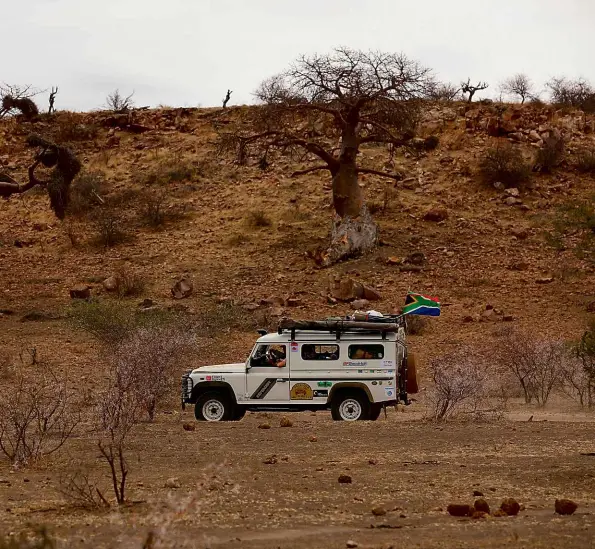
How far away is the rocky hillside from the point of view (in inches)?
1078

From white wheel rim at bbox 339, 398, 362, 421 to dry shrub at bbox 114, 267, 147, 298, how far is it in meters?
13.2

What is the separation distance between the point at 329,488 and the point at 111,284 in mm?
20994

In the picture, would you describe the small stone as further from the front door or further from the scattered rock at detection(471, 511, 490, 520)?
the front door

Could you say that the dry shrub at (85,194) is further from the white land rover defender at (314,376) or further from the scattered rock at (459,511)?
the scattered rock at (459,511)

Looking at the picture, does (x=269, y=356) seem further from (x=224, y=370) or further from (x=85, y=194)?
(x=85, y=194)

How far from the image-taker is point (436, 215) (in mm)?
33375

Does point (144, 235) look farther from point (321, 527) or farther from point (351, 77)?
point (321, 527)

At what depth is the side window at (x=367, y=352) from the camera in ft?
54.7

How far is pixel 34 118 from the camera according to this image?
4638 centimetres

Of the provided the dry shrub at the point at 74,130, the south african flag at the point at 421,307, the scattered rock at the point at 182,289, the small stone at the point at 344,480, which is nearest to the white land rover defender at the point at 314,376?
the south african flag at the point at 421,307

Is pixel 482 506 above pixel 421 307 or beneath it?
beneath

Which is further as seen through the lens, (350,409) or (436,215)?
(436,215)

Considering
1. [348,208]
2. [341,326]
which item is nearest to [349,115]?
[348,208]

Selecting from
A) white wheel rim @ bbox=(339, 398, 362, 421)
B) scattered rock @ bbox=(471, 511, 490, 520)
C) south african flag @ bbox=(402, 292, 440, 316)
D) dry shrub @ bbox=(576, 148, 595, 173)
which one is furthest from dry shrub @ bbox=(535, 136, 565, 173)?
scattered rock @ bbox=(471, 511, 490, 520)
